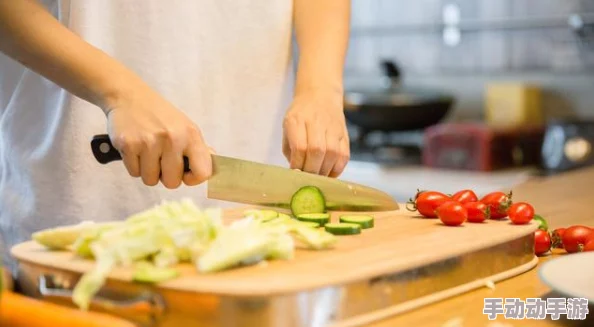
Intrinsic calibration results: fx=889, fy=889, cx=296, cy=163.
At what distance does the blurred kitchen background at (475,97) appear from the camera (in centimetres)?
299

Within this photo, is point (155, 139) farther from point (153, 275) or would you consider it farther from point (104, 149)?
point (153, 275)

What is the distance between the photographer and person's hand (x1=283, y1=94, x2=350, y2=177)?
1510mm

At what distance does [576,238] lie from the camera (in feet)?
4.55

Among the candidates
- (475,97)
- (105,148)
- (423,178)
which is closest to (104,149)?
(105,148)

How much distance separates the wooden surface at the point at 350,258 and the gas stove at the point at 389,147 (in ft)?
6.09

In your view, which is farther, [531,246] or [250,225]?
[531,246]

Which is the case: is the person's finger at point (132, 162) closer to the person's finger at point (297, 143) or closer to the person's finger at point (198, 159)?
the person's finger at point (198, 159)

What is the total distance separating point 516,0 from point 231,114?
193 centimetres

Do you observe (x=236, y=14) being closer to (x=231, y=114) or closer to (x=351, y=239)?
(x=231, y=114)

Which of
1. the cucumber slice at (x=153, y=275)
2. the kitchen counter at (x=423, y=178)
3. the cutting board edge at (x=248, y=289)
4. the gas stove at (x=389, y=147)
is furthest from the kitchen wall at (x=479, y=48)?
the cucumber slice at (x=153, y=275)

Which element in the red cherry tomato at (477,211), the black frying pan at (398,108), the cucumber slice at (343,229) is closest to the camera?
the cucumber slice at (343,229)

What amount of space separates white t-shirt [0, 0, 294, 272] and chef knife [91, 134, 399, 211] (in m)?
0.25

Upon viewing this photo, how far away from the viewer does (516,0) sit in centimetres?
336

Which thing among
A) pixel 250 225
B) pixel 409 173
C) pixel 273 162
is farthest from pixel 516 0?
pixel 250 225
